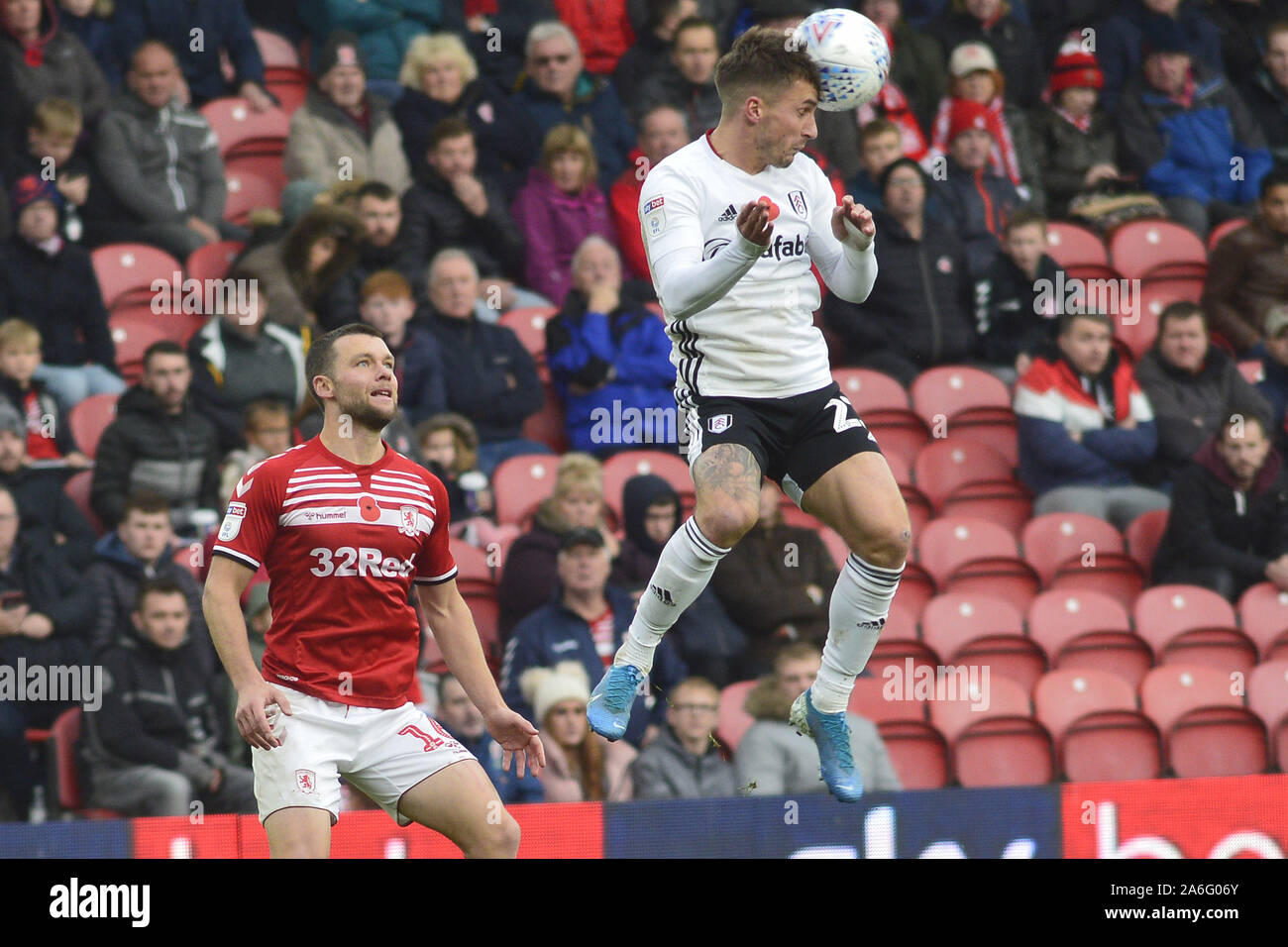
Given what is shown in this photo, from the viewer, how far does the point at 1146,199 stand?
12.0 m

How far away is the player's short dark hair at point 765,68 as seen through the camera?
6004 millimetres

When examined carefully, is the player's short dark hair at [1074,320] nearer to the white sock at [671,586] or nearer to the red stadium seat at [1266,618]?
the red stadium seat at [1266,618]

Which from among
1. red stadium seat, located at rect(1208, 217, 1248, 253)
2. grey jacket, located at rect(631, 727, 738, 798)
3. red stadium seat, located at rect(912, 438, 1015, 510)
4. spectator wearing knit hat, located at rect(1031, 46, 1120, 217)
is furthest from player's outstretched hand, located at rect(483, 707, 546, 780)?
red stadium seat, located at rect(1208, 217, 1248, 253)

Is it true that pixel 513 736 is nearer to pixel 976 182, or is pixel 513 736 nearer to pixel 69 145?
pixel 69 145

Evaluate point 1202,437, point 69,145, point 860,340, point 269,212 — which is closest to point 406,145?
point 269,212

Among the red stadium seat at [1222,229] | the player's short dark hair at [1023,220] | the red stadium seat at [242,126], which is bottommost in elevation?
the player's short dark hair at [1023,220]

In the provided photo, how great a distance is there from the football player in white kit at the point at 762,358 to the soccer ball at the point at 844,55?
0.20 feet

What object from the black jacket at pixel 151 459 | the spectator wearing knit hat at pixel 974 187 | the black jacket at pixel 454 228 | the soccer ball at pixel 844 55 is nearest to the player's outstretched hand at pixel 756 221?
the soccer ball at pixel 844 55

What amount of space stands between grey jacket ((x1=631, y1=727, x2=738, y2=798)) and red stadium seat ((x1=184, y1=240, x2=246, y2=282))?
12.4ft

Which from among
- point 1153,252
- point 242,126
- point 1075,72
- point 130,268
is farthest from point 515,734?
point 1075,72

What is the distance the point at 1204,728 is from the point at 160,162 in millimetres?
6412

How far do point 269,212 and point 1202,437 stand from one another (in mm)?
5424

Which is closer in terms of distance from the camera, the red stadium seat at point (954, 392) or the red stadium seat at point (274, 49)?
the red stadium seat at point (954, 392)

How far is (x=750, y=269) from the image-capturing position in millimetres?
6008
